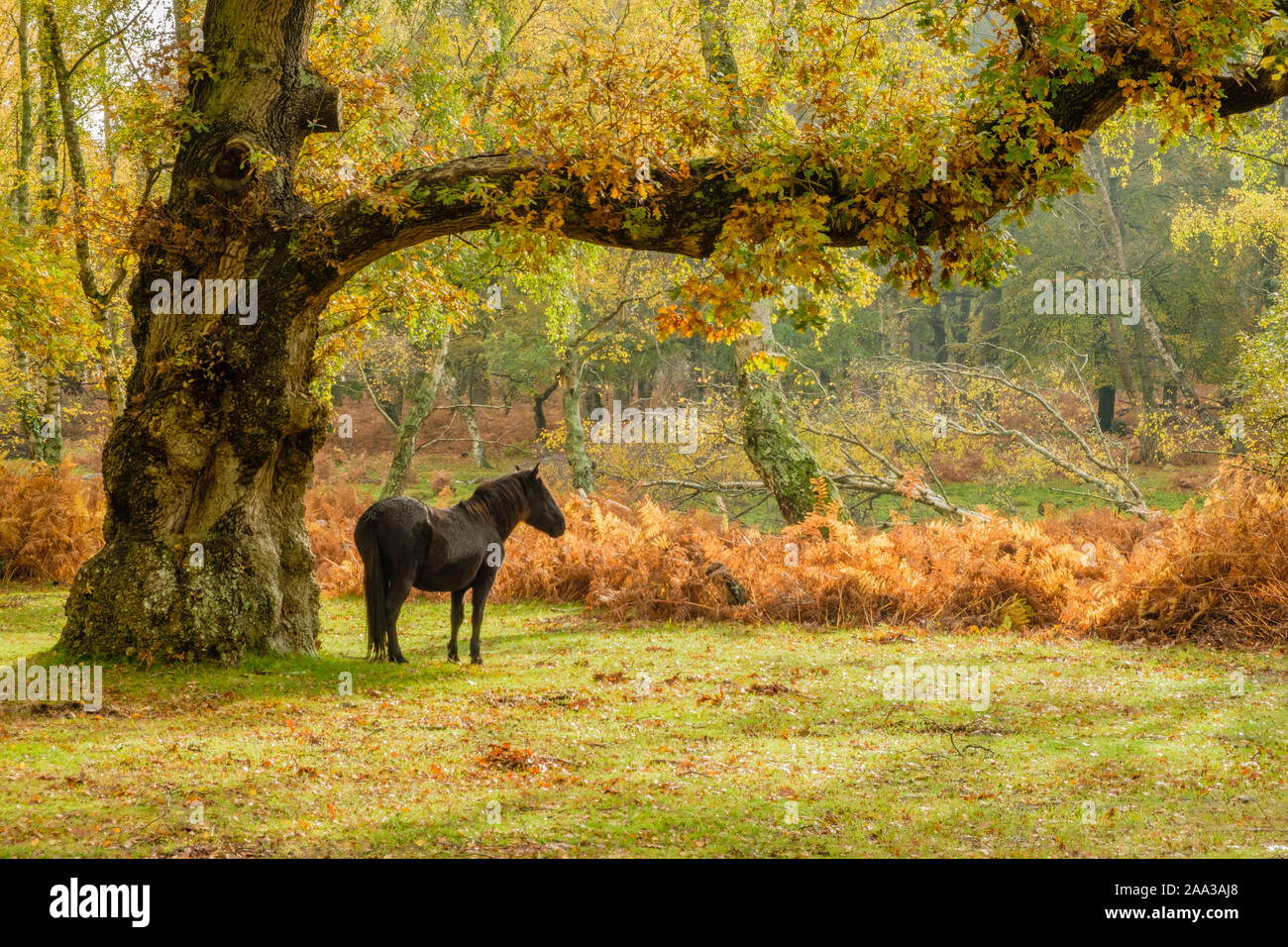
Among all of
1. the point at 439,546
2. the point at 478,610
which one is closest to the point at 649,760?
the point at 439,546

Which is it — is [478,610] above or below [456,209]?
below

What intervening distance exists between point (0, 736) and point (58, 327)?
804cm

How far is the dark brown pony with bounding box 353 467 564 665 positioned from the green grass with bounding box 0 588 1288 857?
57 centimetres

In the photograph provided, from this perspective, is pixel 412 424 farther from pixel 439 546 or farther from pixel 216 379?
pixel 216 379

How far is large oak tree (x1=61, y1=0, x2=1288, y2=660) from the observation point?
340 inches

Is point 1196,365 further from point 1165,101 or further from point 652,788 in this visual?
point 652,788

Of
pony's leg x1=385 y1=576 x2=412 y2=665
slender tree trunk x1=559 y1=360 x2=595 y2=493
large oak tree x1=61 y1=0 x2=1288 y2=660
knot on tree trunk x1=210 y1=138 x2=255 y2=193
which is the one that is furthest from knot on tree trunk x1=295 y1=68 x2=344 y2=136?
slender tree trunk x1=559 y1=360 x2=595 y2=493

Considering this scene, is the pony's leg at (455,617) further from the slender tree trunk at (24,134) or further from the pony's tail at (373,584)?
the slender tree trunk at (24,134)

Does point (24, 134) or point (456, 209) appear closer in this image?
point (456, 209)

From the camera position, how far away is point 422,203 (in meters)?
9.43

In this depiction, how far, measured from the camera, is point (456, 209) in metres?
9.49

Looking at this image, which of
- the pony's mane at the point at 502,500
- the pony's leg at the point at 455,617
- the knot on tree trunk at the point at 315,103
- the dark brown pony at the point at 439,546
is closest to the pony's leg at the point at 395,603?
the dark brown pony at the point at 439,546

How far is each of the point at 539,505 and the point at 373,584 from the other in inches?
91.0

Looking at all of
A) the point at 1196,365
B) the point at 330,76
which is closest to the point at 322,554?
the point at 330,76
